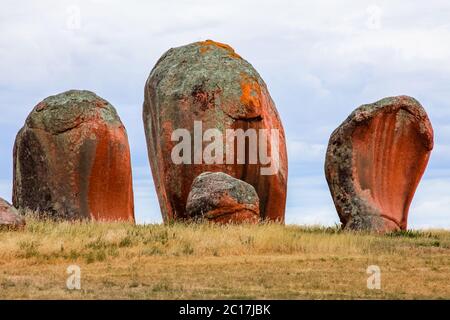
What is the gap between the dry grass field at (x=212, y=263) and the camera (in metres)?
15.1

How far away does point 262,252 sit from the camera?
Answer: 2056cm

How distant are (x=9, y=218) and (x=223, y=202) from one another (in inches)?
223

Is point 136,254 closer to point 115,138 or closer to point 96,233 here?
point 96,233

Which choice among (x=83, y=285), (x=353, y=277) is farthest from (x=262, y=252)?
(x=83, y=285)

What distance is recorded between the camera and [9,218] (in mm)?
22531

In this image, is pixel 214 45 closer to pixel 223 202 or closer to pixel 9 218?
pixel 223 202

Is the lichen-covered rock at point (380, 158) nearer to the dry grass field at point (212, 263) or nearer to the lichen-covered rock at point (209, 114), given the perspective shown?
the lichen-covered rock at point (209, 114)

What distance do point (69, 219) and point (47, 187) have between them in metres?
1.22
